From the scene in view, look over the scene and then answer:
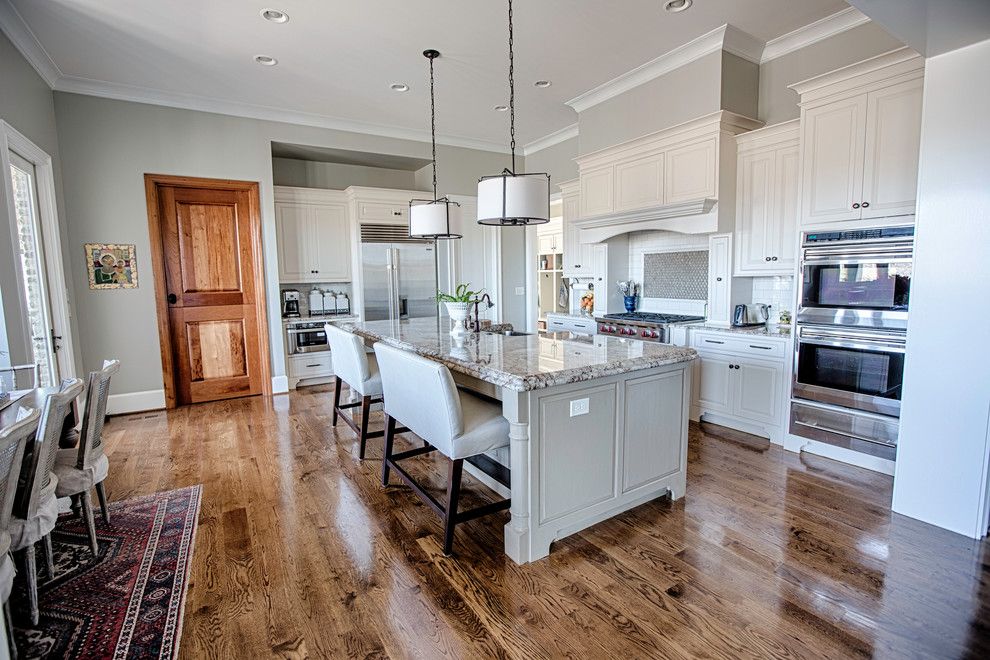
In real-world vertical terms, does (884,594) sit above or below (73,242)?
below

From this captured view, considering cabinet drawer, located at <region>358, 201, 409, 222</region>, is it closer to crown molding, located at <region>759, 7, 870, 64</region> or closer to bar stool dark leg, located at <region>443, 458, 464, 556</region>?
crown molding, located at <region>759, 7, 870, 64</region>

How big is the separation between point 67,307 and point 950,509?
252 inches

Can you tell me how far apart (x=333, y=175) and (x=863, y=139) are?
5.57m

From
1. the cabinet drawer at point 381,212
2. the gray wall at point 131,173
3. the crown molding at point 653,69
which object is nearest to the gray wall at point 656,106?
the crown molding at point 653,69

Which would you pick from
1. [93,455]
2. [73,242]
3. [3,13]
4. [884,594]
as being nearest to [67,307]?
[73,242]

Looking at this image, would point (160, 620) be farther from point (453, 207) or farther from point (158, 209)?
point (158, 209)

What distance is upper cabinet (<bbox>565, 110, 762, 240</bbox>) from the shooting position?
3.93 meters

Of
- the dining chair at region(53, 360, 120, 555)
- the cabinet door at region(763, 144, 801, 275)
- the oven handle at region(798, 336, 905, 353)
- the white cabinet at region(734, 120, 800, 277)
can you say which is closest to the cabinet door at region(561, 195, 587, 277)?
the white cabinet at region(734, 120, 800, 277)

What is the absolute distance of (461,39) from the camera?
373 centimetres

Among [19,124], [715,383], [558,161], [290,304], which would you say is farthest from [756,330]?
[19,124]

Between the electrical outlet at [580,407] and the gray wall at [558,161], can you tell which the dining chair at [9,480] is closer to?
the electrical outlet at [580,407]

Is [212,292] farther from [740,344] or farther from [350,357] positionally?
[740,344]

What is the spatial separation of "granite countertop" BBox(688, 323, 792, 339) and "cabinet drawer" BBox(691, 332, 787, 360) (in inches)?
1.2

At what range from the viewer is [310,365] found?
19.2 ft
